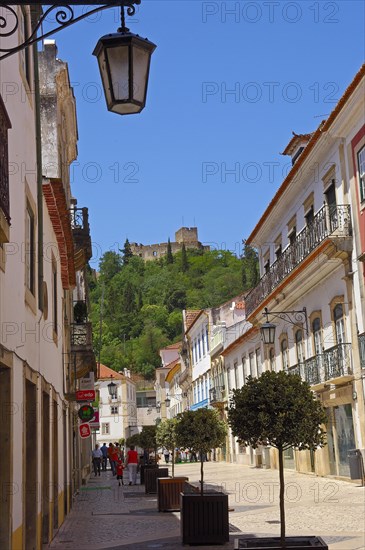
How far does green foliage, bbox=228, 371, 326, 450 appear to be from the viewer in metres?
8.38

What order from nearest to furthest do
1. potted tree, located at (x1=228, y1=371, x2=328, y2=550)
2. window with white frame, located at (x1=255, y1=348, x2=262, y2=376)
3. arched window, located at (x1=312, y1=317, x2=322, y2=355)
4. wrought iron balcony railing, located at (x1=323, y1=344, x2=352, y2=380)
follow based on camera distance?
potted tree, located at (x1=228, y1=371, x2=328, y2=550), wrought iron balcony railing, located at (x1=323, y1=344, x2=352, y2=380), arched window, located at (x1=312, y1=317, x2=322, y2=355), window with white frame, located at (x1=255, y1=348, x2=262, y2=376)

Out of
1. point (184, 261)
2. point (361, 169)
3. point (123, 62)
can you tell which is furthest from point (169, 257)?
point (123, 62)

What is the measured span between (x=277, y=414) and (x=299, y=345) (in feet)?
65.4

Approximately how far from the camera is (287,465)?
30.6 metres

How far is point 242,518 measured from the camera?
14477 millimetres

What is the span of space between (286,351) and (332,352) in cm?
771

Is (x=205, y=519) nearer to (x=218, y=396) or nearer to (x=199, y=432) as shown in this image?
(x=199, y=432)

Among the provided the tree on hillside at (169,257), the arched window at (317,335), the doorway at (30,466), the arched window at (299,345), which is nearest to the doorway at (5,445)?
the doorway at (30,466)

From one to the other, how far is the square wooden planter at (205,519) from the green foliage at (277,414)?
9.19ft

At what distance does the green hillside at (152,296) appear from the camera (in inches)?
4668

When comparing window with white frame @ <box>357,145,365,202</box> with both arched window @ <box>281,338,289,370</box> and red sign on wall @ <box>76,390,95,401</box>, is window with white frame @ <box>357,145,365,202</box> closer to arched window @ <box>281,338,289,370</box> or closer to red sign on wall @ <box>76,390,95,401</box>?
red sign on wall @ <box>76,390,95,401</box>

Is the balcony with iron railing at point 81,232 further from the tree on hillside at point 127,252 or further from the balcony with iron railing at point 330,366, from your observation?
the tree on hillside at point 127,252

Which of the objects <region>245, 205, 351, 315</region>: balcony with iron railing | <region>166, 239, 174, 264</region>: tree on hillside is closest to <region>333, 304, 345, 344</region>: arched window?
<region>245, 205, 351, 315</region>: balcony with iron railing

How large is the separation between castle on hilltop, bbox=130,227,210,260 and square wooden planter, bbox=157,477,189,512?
151 metres
